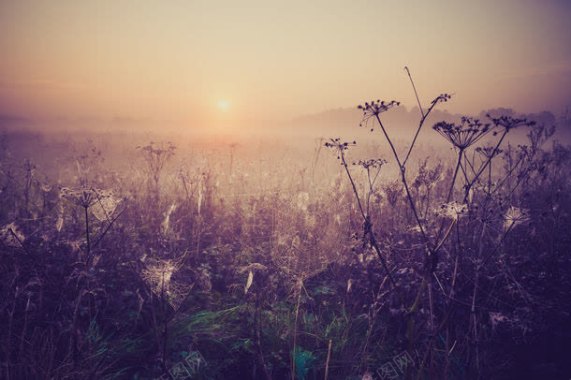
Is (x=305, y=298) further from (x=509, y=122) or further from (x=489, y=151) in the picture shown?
(x=509, y=122)

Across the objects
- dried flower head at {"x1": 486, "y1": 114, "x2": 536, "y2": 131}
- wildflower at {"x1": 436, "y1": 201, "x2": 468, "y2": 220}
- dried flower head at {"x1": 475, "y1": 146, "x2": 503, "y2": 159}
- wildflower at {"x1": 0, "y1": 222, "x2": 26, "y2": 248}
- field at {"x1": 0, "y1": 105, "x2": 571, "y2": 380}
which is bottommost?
field at {"x1": 0, "y1": 105, "x2": 571, "y2": 380}

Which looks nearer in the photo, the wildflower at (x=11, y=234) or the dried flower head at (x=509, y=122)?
the dried flower head at (x=509, y=122)

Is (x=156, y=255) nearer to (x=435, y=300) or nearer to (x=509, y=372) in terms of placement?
(x=435, y=300)

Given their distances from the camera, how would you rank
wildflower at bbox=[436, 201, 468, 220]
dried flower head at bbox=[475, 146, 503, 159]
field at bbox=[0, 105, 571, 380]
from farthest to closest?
1. dried flower head at bbox=[475, 146, 503, 159]
2. field at bbox=[0, 105, 571, 380]
3. wildflower at bbox=[436, 201, 468, 220]

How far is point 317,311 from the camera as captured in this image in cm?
372

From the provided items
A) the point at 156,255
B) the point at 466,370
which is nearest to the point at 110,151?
the point at 156,255

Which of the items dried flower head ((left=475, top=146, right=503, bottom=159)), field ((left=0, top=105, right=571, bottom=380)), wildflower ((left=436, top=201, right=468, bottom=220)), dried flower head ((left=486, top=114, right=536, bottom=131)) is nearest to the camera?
wildflower ((left=436, top=201, right=468, bottom=220))

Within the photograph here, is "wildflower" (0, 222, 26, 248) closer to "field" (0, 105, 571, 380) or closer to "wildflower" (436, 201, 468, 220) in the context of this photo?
"field" (0, 105, 571, 380)

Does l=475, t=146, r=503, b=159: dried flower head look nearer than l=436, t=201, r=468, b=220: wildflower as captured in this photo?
No

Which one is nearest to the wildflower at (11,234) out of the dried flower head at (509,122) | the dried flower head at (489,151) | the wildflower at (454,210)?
the wildflower at (454,210)

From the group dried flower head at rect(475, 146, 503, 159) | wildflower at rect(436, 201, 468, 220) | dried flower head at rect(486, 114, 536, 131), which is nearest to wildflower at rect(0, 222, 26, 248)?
wildflower at rect(436, 201, 468, 220)

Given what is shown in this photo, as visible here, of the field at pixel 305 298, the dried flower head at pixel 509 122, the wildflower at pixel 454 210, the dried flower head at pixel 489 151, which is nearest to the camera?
the wildflower at pixel 454 210

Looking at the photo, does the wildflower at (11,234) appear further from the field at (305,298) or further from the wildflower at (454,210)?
the wildflower at (454,210)

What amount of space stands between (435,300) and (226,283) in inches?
98.0
